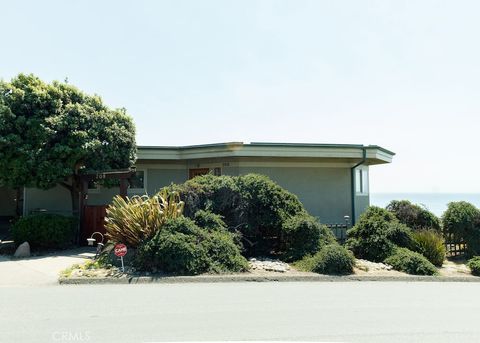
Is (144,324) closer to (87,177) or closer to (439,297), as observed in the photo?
(439,297)

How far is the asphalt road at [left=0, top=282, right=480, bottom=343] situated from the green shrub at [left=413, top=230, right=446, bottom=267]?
2806 millimetres

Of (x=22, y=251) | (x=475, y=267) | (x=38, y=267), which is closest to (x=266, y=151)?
(x=475, y=267)

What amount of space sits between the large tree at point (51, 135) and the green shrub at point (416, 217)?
33.0 feet

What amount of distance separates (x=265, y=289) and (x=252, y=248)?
3.57 metres

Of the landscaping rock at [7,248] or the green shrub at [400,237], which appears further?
the landscaping rock at [7,248]

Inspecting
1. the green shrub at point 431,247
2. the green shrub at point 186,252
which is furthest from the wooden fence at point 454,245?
the green shrub at point 186,252

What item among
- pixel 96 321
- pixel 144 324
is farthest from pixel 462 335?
pixel 96 321

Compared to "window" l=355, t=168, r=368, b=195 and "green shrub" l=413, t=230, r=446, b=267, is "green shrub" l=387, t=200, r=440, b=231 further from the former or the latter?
"window" l=355, t=168, r=368, b=195

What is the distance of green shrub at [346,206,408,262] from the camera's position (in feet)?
38.2

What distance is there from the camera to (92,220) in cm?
1380

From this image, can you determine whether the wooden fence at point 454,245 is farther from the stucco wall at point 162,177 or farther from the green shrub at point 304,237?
the stucco wall at point 162,177

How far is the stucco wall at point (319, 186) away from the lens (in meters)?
16.6

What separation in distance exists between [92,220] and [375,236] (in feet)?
29.7

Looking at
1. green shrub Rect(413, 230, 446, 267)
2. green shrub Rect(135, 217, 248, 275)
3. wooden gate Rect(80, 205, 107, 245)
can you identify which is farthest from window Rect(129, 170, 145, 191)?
green shrub Rect(413, 230, 446, 267)
